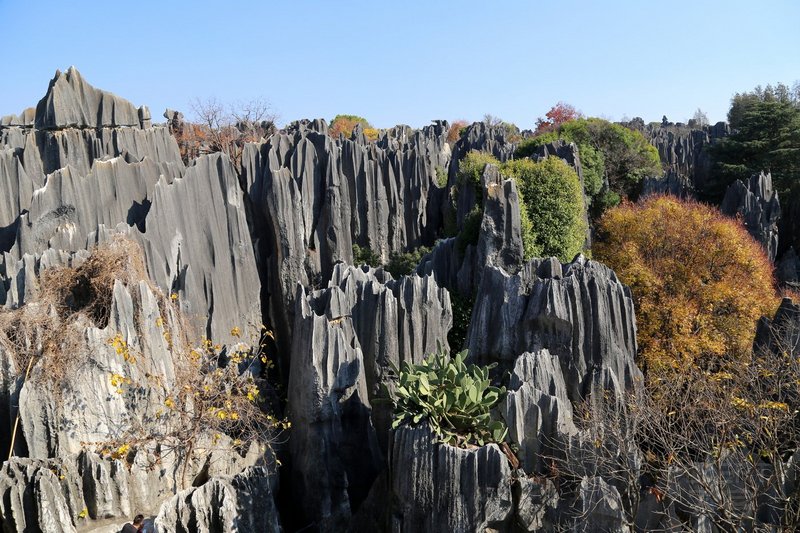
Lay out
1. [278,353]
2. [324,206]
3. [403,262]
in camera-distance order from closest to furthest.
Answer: [278,353] < [324,206] < [403,262]

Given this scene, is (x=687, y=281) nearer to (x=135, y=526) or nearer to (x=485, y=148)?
(x=135, y=526)

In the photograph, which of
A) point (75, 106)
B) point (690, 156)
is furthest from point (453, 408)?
point (690, 156)

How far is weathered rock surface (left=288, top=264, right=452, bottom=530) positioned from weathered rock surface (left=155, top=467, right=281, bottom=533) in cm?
160

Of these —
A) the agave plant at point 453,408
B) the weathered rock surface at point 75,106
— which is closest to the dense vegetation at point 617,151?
the weathered rock surface at point 75,106

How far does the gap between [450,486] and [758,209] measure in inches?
808

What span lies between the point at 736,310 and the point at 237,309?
1253 centimetres

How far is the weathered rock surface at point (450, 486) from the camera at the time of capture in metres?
8.84

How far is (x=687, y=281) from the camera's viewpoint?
17922 mm

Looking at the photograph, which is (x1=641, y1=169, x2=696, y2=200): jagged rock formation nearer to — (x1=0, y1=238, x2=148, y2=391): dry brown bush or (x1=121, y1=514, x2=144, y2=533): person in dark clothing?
(x1=0, y1=238, x2=148, y2=391): dry brown bush

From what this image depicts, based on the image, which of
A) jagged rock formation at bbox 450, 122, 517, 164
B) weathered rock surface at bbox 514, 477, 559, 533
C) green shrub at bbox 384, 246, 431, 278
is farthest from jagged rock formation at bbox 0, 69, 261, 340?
jagged rock formation at bbox 450, 122, 517, 164

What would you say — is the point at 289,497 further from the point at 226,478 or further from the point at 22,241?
the point at 22,241

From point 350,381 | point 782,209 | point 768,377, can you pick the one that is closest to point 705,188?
point 782,209

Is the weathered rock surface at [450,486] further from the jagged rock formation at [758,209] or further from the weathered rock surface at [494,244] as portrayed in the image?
the jagged rock formation at [758,209]

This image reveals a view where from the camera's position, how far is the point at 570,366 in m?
11.9
